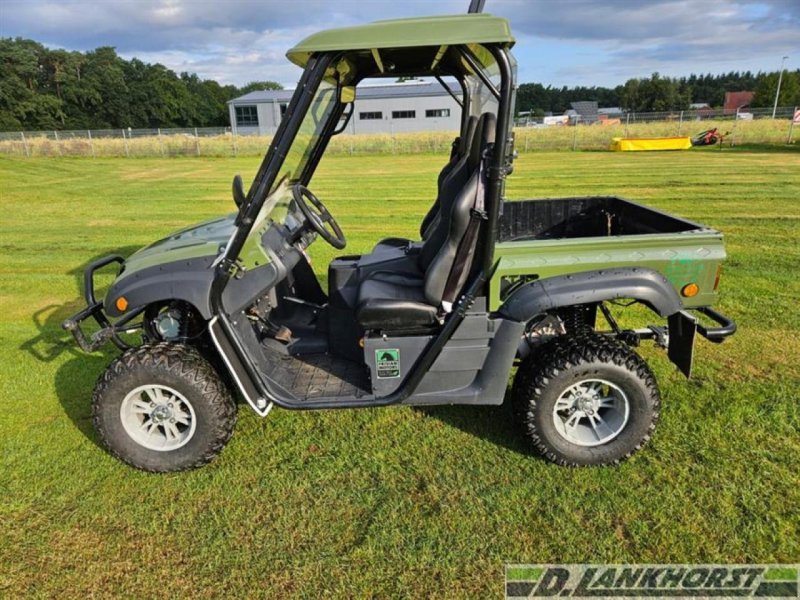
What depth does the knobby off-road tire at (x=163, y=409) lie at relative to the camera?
9.57 ft

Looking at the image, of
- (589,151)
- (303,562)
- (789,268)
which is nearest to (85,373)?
(303,562)

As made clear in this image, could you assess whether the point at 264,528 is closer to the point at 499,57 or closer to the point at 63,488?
the point at 63,488

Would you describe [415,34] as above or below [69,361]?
above

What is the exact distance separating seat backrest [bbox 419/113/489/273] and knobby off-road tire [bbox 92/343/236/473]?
1.39 metres

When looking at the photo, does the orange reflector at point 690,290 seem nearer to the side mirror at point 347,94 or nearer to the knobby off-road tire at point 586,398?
the knobby off-road tire at point 586,398

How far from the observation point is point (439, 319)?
294cm

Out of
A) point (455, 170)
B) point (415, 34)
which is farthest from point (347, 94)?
point (415, 34)

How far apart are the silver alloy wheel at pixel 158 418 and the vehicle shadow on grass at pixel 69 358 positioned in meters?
0.53

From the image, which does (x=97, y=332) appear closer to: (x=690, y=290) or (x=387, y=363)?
(x=387, y=363)

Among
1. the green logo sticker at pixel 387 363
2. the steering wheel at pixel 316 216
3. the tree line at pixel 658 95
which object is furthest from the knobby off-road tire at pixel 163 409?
the tree line at pixel 658 95

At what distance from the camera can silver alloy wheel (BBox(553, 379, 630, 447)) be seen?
299cm

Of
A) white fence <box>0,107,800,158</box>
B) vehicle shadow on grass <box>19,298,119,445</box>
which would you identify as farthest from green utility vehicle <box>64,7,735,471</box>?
white fence <box>0,107,800,158</box>

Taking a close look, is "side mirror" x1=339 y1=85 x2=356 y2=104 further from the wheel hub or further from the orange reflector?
the orange reflector

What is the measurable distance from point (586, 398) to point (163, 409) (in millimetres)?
2281
